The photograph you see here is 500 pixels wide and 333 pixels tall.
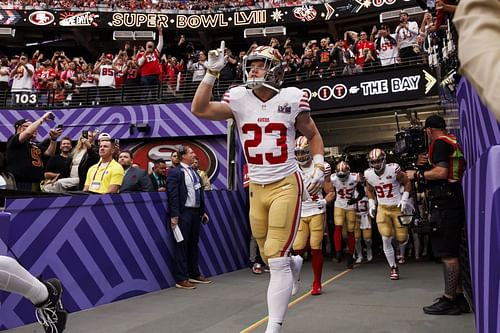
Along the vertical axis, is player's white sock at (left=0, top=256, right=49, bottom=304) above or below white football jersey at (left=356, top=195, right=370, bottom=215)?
above

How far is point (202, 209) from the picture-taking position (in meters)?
6.66

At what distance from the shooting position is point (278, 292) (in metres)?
3.02

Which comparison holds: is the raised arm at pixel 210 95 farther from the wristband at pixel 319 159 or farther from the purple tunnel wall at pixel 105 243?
the purple tunnel wall at pixel 105 243

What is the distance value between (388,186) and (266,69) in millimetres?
4627

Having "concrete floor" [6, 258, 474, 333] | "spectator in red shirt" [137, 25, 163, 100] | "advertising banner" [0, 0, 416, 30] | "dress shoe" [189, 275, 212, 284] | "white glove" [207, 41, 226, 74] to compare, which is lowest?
"dress shoe" [189, 275, 212, 284]

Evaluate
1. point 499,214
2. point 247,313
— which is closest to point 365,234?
point 247,313

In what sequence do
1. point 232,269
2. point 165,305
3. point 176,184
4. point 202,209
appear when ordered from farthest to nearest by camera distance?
point 232,269 < point 202,209 < point 176,184 < point 165,305

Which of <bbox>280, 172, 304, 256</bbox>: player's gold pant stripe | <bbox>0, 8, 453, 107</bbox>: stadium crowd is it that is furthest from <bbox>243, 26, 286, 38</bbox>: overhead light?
<bbox>280, 172, 304, 256</bbox>: player's gold pant stripe

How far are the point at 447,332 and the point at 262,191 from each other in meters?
1.95

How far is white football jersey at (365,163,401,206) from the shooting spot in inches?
284

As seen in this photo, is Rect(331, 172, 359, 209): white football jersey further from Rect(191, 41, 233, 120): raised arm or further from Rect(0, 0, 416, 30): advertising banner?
Rect(0, 0, 416, 30): advertising banner

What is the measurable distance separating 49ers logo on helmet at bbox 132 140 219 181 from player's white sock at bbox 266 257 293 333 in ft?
33.8

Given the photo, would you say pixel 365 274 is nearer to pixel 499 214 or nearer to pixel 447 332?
pixel 447 332

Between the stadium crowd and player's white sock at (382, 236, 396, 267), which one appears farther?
the stadium crowd
